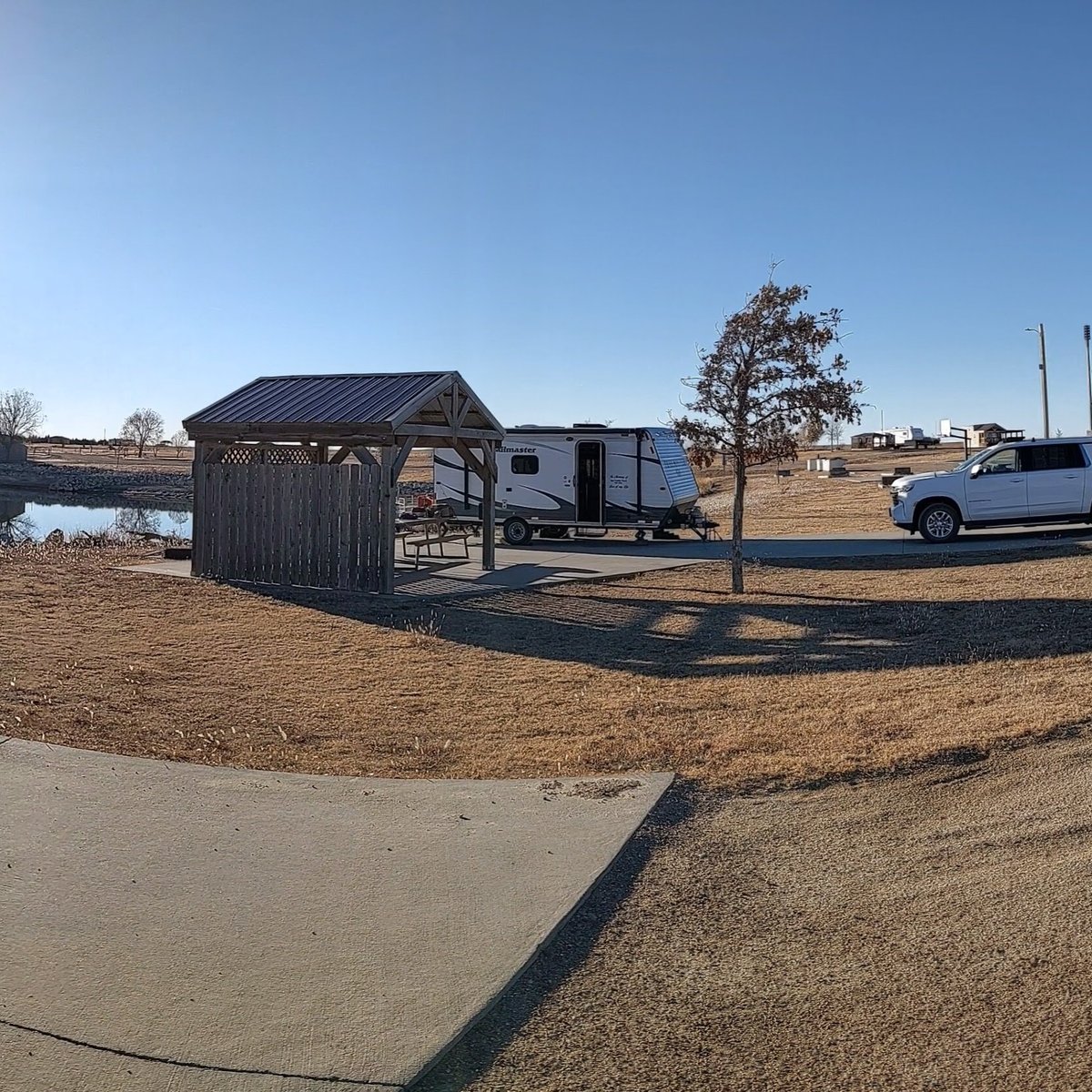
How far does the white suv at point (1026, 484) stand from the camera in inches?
799

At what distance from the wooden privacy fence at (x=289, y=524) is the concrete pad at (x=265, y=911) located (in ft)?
31.2

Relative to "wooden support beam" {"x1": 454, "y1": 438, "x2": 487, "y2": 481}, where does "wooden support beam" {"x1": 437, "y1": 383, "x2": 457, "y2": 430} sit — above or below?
above

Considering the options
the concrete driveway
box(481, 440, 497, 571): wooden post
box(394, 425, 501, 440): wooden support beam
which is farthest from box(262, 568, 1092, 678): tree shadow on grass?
box(481, 440, 497, 571): wooden post

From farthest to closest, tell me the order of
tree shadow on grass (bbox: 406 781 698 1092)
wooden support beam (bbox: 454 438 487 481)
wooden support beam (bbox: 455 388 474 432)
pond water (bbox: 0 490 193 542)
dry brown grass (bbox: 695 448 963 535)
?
1. pond water (bbox: 0 490 193 542)
2. dry brown grass (bbox: 695 448 963 535)
3. wooden support beam (bbox: 454 438 487 481)
4. wooden support beam (bbox: 455 388 474 432)
5. tree shadow on grass (bbox: 406 781 698 1092)

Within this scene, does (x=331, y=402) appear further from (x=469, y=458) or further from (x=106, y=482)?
(x=106, y=482)

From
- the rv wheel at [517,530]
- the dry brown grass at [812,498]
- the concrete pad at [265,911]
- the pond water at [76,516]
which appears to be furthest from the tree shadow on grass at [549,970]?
the pond water at [76,516]

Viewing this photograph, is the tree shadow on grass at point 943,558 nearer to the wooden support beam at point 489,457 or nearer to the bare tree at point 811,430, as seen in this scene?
the bare tree at point 811,430

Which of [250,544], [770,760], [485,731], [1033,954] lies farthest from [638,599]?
[1033,954]

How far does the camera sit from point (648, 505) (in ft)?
77.8

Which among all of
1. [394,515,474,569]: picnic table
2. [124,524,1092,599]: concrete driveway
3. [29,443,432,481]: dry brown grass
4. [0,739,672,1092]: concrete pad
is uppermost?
[29,443,432,481]: dry brown grass

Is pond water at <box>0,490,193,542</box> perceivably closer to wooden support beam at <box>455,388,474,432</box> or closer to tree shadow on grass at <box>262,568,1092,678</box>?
wooden support beam at <box>455,388,474,432</box>

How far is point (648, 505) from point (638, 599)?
8.39 m

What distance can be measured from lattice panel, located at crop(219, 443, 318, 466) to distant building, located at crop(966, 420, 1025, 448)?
39.2 m

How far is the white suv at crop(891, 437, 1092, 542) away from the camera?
66.6 ft
